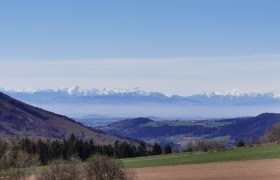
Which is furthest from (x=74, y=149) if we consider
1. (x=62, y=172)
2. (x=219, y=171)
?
(x=62, y=172)

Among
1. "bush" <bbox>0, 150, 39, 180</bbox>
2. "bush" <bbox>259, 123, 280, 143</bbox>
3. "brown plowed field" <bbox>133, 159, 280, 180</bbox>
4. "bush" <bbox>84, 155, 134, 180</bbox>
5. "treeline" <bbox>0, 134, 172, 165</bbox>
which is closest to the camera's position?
"bush" <bbox>0, 150, 39, 180</bbox>

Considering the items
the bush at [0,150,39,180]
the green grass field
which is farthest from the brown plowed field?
the bush at [0,150,39,180]

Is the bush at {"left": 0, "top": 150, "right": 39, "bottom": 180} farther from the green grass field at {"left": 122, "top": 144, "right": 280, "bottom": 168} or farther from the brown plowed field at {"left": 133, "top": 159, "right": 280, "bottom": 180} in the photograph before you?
the green grass field at {"left": 122, "top": 144, "right": 280, "bottom": 168}

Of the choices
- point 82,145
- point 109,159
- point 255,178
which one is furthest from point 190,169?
point 82,145

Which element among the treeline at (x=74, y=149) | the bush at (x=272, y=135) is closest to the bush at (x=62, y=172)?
the treeline at (x=74, y=149)

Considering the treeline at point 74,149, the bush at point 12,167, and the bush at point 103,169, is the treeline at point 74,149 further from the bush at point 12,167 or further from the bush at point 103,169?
the bush at point 103,169

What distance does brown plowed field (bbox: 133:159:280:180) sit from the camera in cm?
7031

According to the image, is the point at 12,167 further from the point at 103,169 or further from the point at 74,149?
the point at 74,149

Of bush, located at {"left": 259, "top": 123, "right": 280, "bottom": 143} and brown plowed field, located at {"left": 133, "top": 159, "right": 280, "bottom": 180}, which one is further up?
bush, located at {"left": 259, "top": 123, "right": 280, "bottom": 143}

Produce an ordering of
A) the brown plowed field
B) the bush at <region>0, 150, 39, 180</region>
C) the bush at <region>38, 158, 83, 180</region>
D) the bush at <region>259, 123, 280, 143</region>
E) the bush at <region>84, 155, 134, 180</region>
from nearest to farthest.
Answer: the bush at <region>0, 150, 39, 180</region>
the bush at <region>38, 158, 83, 180</region>
the bush at <region>84, 155, 134, 180</region>
the brown plowed field
the bush at <region>259, 123, 280, 143</region>

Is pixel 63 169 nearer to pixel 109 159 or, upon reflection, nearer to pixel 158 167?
pixel 109 159

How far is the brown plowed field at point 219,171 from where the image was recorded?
70.3 m

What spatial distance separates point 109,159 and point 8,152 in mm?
10920

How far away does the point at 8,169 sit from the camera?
55312 millimetres
